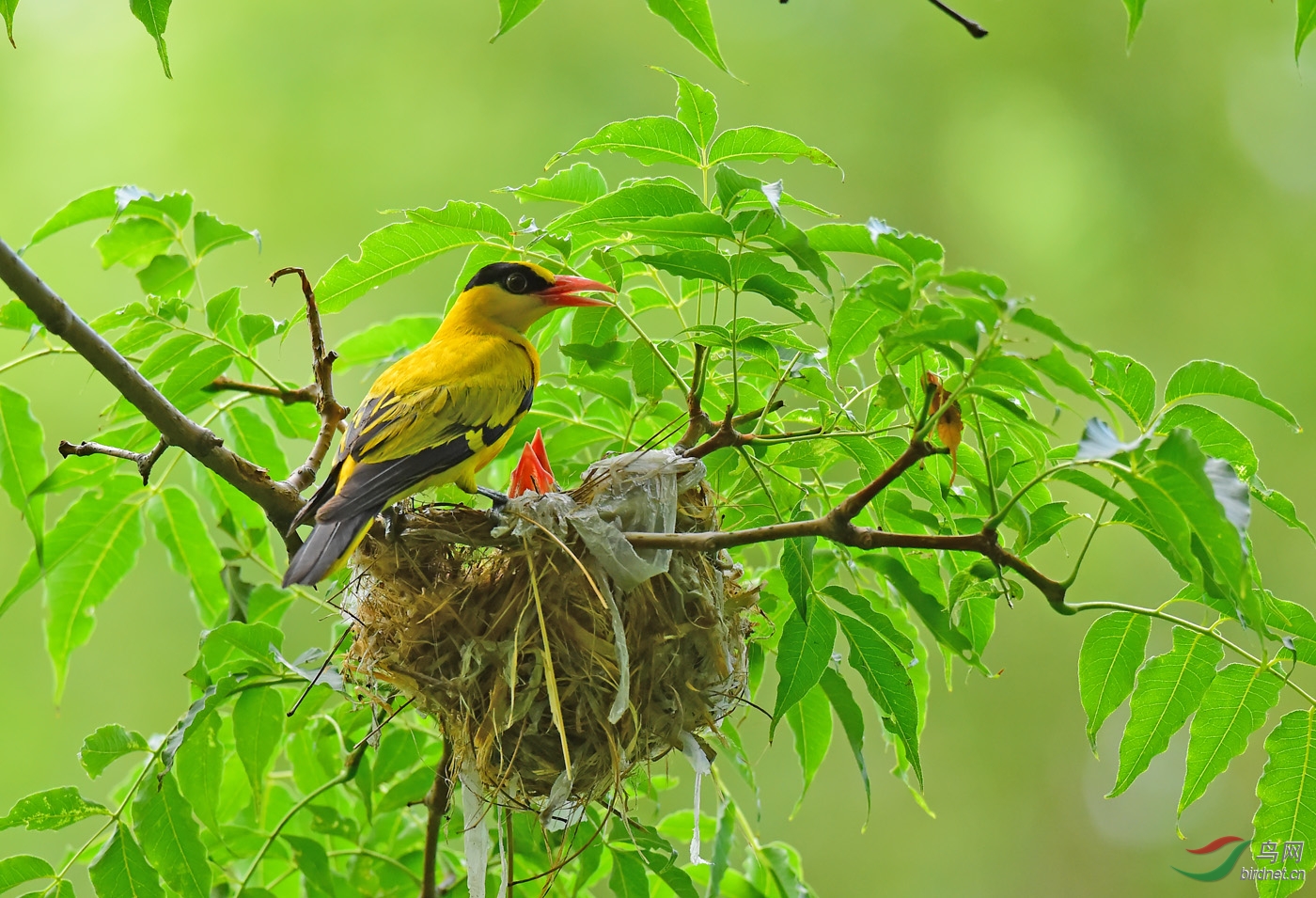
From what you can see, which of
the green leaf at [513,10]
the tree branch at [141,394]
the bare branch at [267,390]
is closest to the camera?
the green leaf at [513,10]

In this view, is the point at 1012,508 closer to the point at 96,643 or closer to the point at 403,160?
the point at 403,160

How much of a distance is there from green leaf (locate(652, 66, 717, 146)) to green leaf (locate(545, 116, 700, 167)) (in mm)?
14

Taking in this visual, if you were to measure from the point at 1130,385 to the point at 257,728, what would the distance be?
183 cm

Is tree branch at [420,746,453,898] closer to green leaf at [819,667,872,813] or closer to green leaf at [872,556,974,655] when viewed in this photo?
green leaf at [819,667,872,813]

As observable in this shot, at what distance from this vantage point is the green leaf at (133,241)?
234 centimetres

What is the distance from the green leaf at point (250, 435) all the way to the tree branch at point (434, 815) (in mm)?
846

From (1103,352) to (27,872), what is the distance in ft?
7.24

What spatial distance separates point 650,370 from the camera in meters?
2.11

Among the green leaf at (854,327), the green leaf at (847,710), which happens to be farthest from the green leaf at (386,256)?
the green leaf at (847,710)

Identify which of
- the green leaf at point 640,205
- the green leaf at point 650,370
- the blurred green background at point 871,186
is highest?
the green leaf at point 640,205

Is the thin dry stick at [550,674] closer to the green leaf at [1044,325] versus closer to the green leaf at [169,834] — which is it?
the green leaf at [169,834]

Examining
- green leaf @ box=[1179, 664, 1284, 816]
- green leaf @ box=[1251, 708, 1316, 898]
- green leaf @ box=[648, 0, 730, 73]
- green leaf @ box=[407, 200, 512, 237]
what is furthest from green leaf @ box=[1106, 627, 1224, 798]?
green leaf @ box=[407, 200, 512, 237]

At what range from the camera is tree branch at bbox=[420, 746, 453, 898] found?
2240 mm

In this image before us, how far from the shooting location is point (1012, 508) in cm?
161
